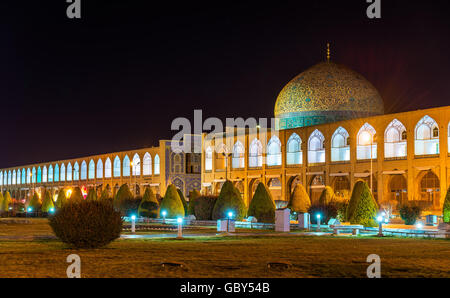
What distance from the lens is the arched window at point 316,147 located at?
41.3 metres

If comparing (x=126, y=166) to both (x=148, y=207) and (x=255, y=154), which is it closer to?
(x=255, y=154)

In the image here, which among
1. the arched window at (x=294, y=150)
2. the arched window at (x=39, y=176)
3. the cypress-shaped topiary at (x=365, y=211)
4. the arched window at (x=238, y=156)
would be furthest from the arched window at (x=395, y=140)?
the arched window at (x=39, y=176)

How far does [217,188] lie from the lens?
51.9 meters

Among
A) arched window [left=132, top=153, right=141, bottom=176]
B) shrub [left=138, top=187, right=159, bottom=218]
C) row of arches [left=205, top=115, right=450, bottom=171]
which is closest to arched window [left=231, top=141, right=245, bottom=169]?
row of arches [left=205, top=115, right=450, bottom=171]

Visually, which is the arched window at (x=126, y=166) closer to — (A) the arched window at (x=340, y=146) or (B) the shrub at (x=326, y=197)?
(A) the arched window at (x=340, y=146)

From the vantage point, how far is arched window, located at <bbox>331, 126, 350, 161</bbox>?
3941 centimetres

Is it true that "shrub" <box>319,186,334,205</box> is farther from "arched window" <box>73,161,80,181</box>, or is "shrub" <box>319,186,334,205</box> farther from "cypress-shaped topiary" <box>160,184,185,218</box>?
"arched window" <box>73,161,80,181</box>

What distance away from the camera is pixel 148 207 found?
3334cm

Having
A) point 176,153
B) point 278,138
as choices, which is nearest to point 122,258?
point 278,138

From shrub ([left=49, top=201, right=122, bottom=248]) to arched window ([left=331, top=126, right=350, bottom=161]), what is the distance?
27.2 m
